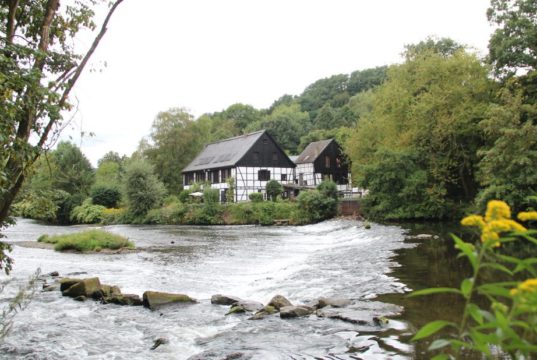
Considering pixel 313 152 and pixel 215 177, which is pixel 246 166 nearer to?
pixel 215 177

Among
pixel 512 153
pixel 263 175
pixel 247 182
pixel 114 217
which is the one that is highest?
pixel 263 175

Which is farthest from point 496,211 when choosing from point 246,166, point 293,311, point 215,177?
point 215,177

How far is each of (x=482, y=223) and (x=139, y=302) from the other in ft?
37.7

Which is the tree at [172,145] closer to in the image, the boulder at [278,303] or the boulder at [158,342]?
the boulder at [278,303]

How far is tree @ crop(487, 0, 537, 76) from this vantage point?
29.3m

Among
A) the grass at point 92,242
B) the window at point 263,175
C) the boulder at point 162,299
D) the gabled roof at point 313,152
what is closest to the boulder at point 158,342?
the boulder at point 162,299

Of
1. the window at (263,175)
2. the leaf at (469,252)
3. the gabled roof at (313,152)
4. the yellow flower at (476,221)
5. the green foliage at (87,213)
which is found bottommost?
the green foliage at (87,213)

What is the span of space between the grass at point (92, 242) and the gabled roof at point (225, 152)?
31.7 meters

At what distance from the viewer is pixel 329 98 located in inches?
5123

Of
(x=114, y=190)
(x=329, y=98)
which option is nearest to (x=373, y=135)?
(x=114, y=190)

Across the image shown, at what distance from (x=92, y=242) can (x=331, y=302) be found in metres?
19.2

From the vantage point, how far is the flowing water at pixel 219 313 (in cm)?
806

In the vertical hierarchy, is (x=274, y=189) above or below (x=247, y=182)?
below

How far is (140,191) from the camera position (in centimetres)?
5500
